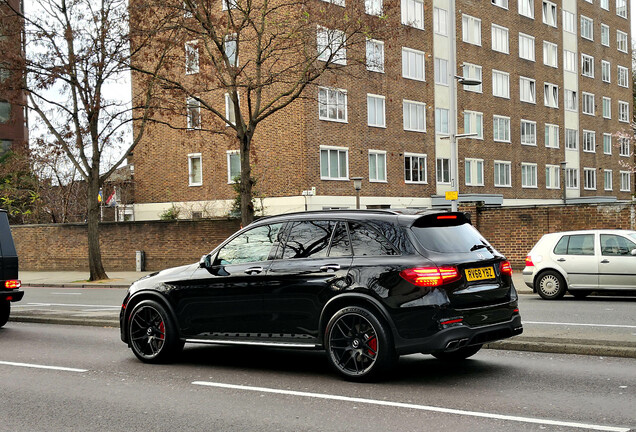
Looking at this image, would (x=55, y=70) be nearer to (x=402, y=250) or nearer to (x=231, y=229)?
(x=231, y=229)

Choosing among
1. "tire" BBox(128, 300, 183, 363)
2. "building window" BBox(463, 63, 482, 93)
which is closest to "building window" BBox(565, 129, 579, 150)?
"building window" BBox(463, 63, 482, 93)

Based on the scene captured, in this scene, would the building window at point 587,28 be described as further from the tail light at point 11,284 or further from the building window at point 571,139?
the tail light at point 11,284

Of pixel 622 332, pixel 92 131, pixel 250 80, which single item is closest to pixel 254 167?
pixel 92 131

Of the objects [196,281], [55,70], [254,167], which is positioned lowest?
[196,281]

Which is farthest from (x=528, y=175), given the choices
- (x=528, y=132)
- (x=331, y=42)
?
(x=331, y=42)

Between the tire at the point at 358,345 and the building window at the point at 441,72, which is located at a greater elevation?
the building window at the point at 441,72

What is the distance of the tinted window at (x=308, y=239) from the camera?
8.13 m

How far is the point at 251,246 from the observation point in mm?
8664

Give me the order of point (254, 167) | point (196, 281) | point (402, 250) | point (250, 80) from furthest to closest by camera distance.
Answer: point (254, 167) → point (250, 80) → point (196, 281) → point (402, 250)

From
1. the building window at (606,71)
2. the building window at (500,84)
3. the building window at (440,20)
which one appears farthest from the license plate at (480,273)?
the building window at (606,71)

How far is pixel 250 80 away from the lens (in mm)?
24094

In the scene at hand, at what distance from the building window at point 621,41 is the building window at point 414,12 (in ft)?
87.6

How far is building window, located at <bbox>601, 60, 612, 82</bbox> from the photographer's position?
62312mm

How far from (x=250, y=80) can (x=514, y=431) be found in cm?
1955
